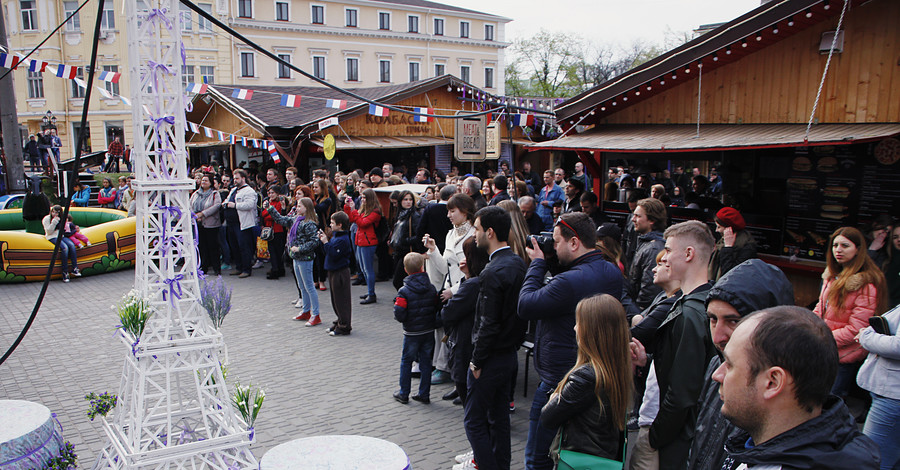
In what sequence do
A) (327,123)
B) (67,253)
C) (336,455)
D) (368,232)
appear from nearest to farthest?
(336,455)
(368,232)
(67,253)
(327,123)

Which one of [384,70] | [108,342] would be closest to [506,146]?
[108,342]

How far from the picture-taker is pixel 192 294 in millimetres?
3795

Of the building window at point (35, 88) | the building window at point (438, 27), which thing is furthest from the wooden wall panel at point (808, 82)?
the building window at point (438, 27)

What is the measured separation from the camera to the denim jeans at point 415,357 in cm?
596

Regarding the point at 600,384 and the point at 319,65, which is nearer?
the point at 600,384

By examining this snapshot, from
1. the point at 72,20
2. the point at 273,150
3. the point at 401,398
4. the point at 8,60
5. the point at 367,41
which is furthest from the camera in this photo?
the point at 367,41

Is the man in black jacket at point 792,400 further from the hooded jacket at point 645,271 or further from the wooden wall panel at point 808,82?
the wooden wall panel at point 808,82

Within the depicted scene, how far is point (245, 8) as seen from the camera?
45750 millimetres

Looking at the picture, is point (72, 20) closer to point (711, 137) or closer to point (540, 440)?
point (711, 137)

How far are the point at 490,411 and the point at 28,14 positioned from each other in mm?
45569

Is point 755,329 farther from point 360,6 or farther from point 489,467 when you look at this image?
point 360,6

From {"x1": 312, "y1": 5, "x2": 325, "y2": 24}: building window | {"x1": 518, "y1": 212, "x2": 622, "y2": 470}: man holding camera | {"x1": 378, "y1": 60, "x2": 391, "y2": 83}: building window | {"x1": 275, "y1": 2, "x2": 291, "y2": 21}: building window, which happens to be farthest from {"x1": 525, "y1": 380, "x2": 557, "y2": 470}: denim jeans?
{"x1": 378, "y1": 60, "x2": 391, "y2": 83}: building window

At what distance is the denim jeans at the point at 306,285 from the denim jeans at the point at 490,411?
4.63 m

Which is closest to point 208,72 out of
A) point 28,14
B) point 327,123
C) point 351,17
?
point 28,14
